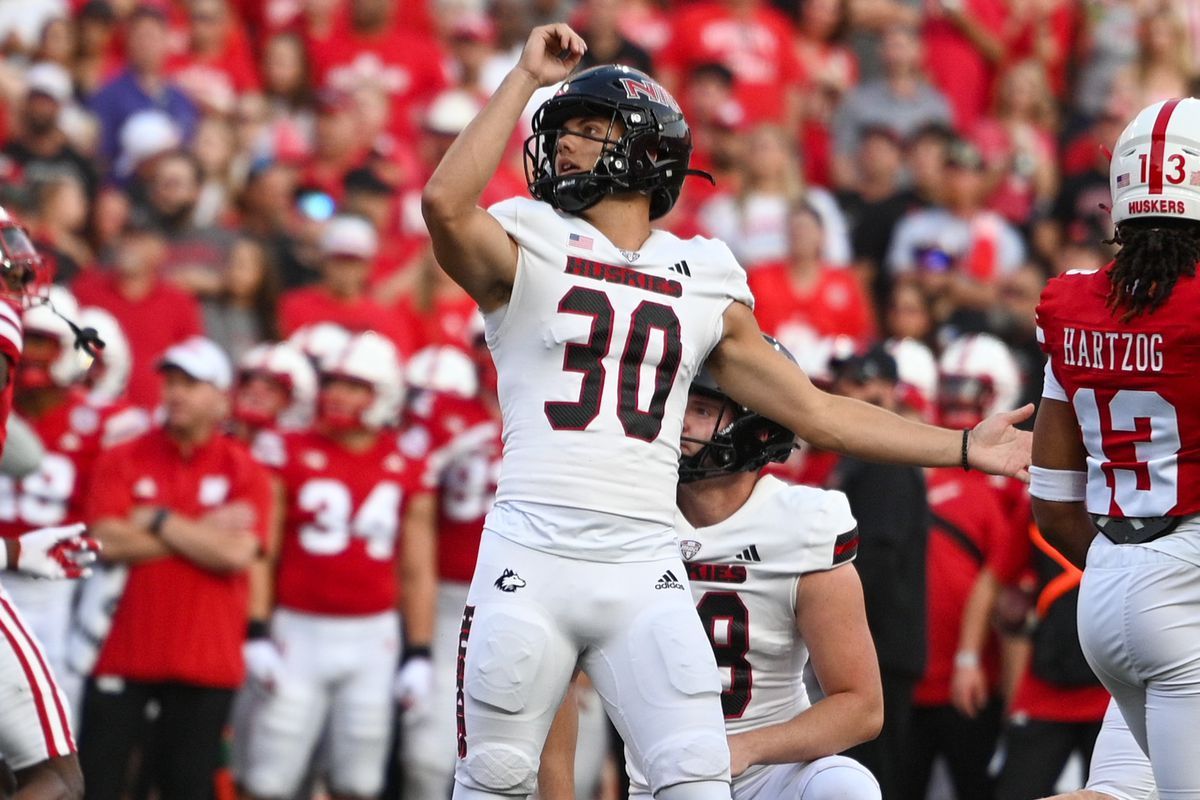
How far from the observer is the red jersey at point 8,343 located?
4859mm

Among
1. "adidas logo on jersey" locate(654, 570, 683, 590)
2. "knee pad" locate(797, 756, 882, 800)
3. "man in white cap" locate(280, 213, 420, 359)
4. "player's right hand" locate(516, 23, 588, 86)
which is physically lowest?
"knee pad" locate(797, 756, 882, 800)

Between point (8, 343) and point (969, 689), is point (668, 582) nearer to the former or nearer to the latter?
point (8, 343)

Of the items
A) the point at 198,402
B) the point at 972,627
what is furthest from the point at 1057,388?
the point at 198,402

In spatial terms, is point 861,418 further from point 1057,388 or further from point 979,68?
point 979,68

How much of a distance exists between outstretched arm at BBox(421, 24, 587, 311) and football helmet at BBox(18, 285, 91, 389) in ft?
11.3

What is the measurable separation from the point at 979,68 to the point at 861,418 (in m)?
8.49

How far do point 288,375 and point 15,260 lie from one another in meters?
3.02

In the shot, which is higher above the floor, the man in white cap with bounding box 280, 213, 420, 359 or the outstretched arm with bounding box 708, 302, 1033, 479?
the man in white cap with bounding box 280, 213, 420, 359

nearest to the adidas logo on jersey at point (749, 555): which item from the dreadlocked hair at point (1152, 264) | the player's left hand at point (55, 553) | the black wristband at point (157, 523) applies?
the dreadlocked hair at point (1152, 264)

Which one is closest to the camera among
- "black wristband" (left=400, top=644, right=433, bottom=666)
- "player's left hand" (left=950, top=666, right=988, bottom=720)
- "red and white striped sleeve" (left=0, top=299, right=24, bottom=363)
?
"red and white striped sleeve" (left=0, top=299, right=24, bottom=363)

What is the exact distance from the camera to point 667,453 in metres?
4.17

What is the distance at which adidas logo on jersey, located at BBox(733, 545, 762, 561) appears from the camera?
466cm

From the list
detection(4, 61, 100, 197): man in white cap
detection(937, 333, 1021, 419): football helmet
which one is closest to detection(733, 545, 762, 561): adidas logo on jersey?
detection(937, 333, 1021, 419): football helmet

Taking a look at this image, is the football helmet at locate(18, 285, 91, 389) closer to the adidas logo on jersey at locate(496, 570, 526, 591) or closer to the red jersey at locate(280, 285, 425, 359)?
the red jersey at locate(280, 285, 425, 359)
